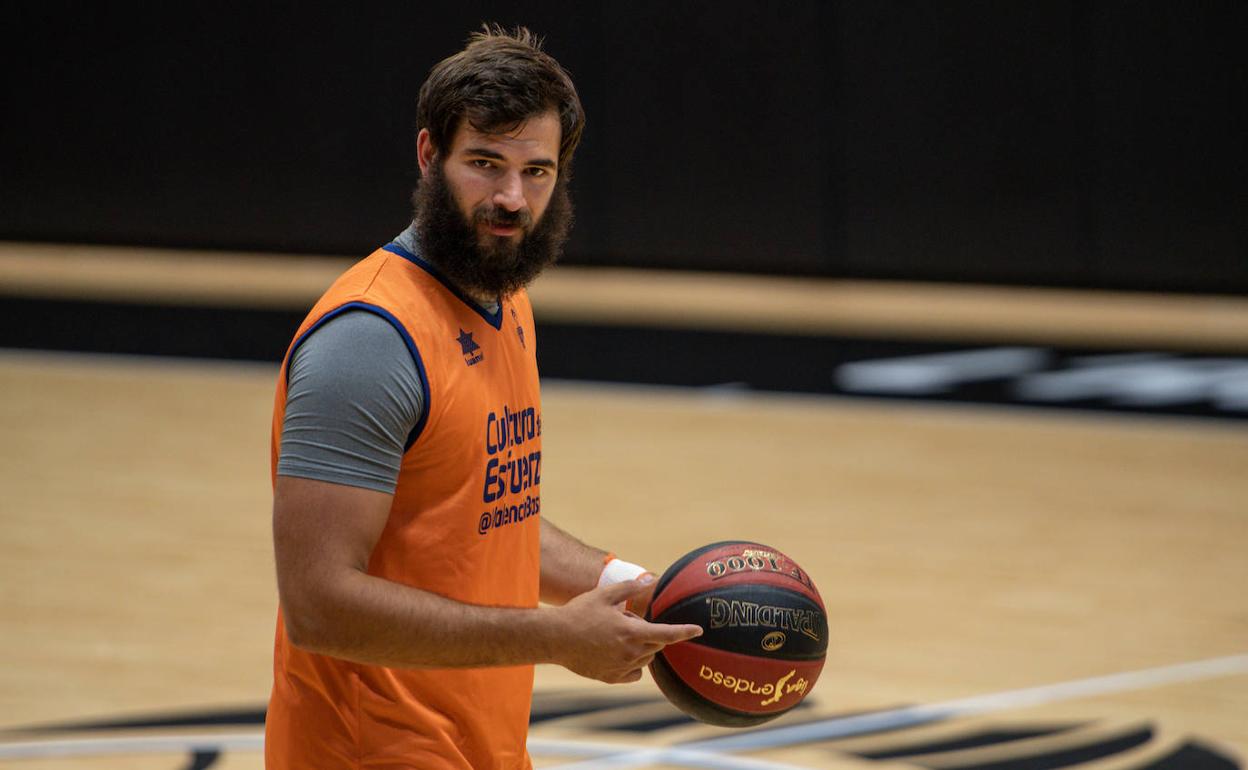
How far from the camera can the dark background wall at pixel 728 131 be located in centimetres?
1071

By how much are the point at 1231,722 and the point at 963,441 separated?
3.19 meters

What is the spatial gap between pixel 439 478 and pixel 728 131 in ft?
31.3

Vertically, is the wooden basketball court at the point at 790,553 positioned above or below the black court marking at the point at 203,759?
above

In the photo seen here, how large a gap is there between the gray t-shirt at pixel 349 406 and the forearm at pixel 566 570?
65cm

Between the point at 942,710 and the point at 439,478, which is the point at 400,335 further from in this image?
the point at 942,710

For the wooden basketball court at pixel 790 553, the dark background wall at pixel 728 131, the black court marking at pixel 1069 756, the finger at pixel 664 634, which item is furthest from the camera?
the dark background wall at pixel 728 131

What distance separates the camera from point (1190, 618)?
5641 millimetres

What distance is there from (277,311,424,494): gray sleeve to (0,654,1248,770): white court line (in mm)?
2463

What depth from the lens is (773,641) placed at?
263cm

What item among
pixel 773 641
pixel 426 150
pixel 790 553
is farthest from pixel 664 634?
pixel 790 553

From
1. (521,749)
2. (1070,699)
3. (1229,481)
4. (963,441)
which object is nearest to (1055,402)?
(963,441)

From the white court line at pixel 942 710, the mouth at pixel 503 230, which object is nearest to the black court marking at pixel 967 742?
the white court line at pixel 942 710

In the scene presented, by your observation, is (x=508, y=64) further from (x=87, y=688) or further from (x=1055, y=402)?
(x=1055, y=402)

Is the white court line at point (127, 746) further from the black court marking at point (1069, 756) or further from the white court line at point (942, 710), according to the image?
the black court marking at point (1069, 756)
